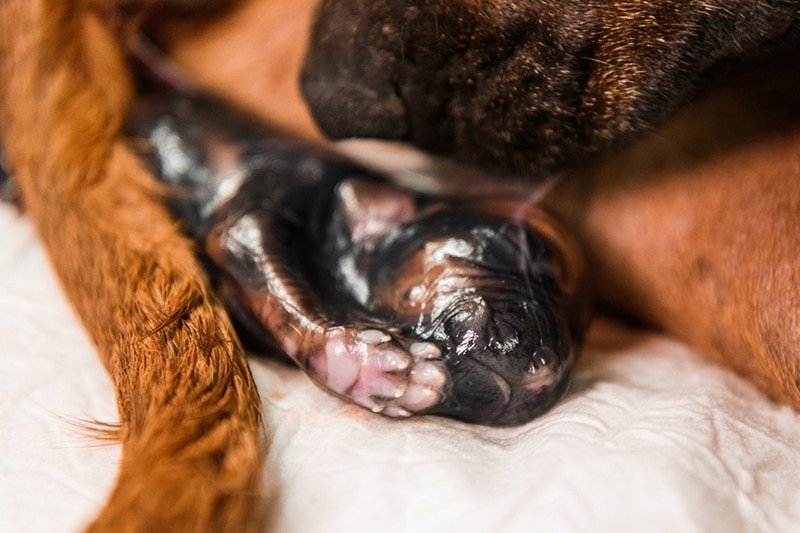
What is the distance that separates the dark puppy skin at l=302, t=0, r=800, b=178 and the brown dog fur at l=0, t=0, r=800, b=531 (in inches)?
7.3

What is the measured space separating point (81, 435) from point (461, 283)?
0.42 metres

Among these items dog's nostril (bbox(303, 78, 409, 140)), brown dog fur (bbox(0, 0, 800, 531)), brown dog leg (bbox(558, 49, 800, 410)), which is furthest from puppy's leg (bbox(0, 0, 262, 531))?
brown dog leg (bbox(558, 49, 800, 410))

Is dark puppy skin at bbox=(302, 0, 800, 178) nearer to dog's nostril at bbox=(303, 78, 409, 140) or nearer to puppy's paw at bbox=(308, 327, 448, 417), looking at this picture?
dog's nostril at bbox=(303, 78, 409, 140)

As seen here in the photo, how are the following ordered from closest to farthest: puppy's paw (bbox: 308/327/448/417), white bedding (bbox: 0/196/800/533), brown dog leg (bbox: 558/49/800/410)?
white bedding (bbox: 0/196/800/533) → puppy's paw (bbox: 308/327/448/417) → brown dog leg (bbox: 558/49/800/410)

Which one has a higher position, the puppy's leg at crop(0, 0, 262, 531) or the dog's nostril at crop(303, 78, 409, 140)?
the dog's nostril at crop(303, 78, 409, 140)

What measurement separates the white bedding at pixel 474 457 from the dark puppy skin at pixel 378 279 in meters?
0.05

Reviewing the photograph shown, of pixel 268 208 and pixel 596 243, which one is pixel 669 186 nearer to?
pixel 596 243

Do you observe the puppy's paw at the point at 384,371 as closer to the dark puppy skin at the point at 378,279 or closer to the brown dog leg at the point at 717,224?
the dark puppy skin at the point at 378,279

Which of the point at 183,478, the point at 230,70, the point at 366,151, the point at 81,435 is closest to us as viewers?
the point at 183,478

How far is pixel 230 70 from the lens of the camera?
1.37 meters

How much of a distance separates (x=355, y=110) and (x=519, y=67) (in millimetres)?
214

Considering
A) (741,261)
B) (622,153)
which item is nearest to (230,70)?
(622,153)

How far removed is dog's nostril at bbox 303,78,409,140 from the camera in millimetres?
936

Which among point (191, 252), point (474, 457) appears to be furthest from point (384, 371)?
point (191, 252)
